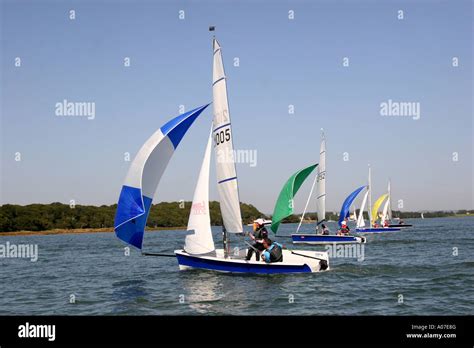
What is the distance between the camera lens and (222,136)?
21.1 meters

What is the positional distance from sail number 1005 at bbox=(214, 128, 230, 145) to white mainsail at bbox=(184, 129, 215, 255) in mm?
428

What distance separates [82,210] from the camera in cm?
9619

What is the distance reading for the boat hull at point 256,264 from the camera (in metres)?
19.4

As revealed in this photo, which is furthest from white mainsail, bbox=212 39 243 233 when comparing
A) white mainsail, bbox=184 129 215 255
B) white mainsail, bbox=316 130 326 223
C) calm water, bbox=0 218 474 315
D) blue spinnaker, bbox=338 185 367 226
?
blue spinnaker, bbox=338 185 367 226

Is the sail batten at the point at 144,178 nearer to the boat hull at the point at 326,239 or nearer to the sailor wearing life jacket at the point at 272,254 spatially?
the sailor wearing life jacket at the point at 272,254

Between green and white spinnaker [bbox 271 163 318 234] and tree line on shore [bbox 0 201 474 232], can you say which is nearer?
green and white spinnaker [bbox 271 163 318 234]

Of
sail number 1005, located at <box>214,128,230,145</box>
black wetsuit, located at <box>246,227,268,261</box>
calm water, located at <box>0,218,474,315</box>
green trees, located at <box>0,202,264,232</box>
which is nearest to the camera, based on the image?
calm water, located at <box>0,218,474,315</box>

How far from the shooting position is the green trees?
8425cm

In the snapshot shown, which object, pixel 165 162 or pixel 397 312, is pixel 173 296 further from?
pixel 397 312

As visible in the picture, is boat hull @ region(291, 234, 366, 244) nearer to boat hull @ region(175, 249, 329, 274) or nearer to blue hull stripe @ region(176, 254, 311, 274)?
boat hull @ region(175, 249, 329, 274)

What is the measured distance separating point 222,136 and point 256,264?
18.8ft
